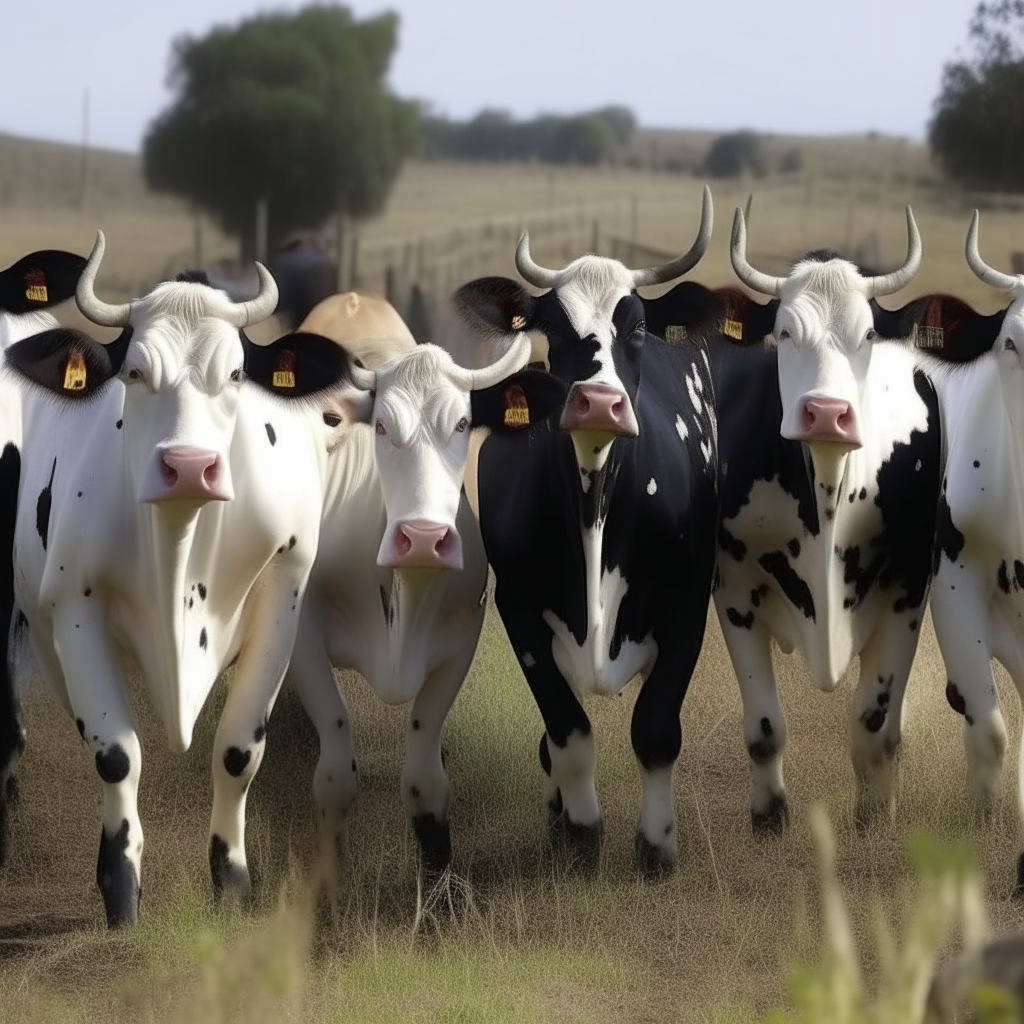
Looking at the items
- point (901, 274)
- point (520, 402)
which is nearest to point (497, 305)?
point (520, 402)

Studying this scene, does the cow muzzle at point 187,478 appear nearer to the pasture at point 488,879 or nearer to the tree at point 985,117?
the pasture at point 488,879

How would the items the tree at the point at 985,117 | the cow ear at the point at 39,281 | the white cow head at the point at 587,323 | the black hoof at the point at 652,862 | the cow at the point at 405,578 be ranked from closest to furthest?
the white cow head at the point at 587,323, the cow at the point at 405,578, the black hoof at the point at 652,862, the cow ear at the point at 39,281, the tree at the point at 985,117

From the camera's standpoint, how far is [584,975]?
550cm

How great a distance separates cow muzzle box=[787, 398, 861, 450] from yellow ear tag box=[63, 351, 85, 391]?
2.27 m

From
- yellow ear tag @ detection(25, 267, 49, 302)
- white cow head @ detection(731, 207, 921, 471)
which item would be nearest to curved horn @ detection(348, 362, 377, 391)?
white cow head @ detection(731, 207, 921, 471)

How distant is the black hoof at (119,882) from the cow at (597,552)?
1.52m

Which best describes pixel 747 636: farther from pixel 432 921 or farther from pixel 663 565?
pixel 432 921

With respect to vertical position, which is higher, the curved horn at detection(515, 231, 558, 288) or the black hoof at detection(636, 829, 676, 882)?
the curved horn at detection(515, 231, 558, 288)

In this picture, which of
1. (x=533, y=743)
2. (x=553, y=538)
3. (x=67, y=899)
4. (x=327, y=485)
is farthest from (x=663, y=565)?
(x=67, y=899)

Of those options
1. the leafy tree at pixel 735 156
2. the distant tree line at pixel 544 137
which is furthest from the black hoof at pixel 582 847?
the leafy tree at pixel 735 156

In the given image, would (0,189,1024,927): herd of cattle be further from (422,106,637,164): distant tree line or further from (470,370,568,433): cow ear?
(422,106,637,164): distant tree line

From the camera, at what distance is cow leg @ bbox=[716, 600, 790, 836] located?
6910 millimetres

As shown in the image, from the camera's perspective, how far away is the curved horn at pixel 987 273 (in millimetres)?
6328

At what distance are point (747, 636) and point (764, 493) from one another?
1.86ft
